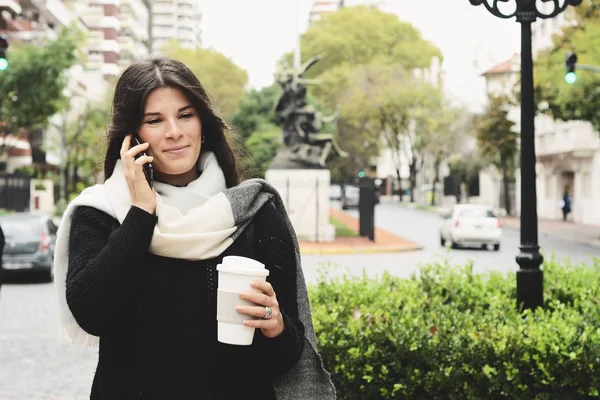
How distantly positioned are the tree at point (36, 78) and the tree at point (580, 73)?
17643mm

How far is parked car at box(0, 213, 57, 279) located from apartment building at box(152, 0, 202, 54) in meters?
151

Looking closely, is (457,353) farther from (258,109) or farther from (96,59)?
(96,59)

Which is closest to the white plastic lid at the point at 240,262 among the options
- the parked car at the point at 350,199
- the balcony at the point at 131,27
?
the parked car at the point at 350,199

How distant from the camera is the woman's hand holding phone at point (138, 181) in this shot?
2.37 metres

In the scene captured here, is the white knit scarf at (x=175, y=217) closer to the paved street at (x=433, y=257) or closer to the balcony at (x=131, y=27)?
the paved street at (x=433, y=257)

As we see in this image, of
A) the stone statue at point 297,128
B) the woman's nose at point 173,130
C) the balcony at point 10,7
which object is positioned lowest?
the woman's nose at point 173,130

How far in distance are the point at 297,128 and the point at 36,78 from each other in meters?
11.5

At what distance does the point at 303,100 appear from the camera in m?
30.5

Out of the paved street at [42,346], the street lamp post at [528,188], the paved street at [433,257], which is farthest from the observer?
the paved street at [433,257]

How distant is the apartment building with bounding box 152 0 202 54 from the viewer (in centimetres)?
17450

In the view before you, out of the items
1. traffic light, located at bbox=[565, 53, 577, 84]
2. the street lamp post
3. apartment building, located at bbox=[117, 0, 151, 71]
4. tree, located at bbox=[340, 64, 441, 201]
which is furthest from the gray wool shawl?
apartment building, located at bbox=[117, 0, 151, 71]

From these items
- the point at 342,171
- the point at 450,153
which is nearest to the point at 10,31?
the point at 450,153

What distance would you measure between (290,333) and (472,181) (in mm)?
69634

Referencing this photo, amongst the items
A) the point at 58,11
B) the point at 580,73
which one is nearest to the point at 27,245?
the point at 580,73
